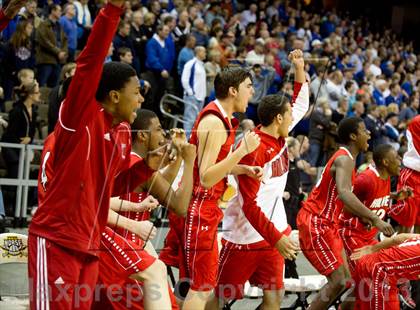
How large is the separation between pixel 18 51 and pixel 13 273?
4.12 meters

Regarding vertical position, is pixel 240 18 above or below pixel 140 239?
above

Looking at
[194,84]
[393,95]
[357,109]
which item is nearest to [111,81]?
[194,84]

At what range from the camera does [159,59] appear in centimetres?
1284

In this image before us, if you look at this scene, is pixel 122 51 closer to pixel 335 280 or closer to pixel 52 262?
pixel 335 280

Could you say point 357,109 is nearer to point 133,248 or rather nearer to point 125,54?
point 125,54

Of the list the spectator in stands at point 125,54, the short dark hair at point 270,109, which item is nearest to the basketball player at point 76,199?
the short dark hair at point 270,109

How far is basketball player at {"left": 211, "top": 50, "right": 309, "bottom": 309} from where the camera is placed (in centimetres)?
601

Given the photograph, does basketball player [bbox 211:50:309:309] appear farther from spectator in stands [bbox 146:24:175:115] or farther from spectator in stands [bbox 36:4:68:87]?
spectator in stands [bbox 146:24:175:115]

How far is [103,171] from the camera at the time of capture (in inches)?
158


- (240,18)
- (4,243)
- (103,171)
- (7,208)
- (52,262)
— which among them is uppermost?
(240,18)

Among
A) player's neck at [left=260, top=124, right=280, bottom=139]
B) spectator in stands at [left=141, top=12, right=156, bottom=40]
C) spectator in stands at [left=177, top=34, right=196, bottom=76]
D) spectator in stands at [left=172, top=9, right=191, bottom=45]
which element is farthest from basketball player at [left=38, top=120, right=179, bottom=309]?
spectator in stands at [left=172, top=9, right=191, bottom=45]

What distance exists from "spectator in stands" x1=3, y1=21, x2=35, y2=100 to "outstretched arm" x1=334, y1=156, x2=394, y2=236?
5964 mm

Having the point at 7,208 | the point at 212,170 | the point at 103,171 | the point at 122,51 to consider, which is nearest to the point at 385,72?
the point at 122,51

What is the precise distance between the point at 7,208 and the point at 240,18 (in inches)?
374
